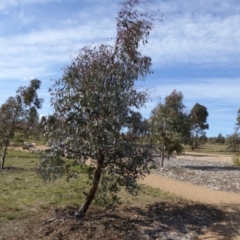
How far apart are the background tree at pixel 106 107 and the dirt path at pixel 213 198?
2.56m

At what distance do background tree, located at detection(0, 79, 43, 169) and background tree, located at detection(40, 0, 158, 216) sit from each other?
11.4 metres

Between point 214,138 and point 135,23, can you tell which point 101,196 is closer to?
point 135,23

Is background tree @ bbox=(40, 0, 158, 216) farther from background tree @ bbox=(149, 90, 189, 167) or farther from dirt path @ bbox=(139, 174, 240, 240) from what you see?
background tree @ bbox=(149, 90, 189, 167)

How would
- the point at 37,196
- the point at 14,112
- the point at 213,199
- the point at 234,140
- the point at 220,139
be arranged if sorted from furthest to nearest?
the point at 220,139 < the point at 234,140 < the point at 14,112 < the point at 213,199 < the point at 37,196

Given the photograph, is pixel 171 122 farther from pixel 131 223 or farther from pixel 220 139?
pixel 220 139

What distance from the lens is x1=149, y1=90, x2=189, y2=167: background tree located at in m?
22.0

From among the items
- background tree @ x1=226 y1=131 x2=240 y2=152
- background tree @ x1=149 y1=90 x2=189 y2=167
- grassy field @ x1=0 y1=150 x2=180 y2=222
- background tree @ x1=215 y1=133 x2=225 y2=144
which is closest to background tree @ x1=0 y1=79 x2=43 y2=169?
grassy field @ x1=0 y1=150 x2=180 y2=222

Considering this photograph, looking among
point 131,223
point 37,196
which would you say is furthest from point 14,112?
point 131,223

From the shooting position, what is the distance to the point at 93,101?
8016 millimetres

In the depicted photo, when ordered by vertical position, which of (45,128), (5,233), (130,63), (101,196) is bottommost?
(5,233)

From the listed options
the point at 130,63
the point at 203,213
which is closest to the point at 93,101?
the point at 130,63

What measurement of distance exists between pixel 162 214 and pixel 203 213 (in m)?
1.45

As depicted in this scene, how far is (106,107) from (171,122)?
564 inches

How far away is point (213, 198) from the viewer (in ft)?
43.0
